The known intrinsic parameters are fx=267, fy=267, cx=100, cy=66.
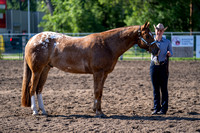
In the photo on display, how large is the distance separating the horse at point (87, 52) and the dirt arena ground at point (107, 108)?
1.54ft

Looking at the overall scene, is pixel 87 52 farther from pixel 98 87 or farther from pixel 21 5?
pixel 21 5

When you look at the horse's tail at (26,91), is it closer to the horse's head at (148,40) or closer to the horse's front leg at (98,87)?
the horse's front leg at (98,87)

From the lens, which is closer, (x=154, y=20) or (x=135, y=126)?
(x=135, y=126)

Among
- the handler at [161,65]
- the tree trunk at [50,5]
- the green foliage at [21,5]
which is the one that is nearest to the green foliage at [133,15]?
the tree trunk at [50,5]

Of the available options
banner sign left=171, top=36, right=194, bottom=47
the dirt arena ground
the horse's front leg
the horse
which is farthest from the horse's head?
banner sign left=171, top=36, right=194, bottom=47

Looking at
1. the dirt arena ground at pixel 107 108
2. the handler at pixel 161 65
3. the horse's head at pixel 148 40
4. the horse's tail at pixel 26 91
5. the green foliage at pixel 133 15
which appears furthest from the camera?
the green foliage at pixel 133 15

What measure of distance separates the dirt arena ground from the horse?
1.54ft

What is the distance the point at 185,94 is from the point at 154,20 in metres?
18.5

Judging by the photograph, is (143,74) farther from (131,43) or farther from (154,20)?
(154,20)

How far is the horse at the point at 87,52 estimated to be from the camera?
589 cm

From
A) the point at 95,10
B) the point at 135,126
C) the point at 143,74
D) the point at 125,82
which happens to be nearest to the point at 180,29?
the point at 95,10

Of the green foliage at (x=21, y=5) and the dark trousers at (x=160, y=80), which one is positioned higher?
the green foliage at (x=21, y=5)

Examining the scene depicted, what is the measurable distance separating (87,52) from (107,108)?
5.60 feet

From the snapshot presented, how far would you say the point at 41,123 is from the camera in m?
5.45
